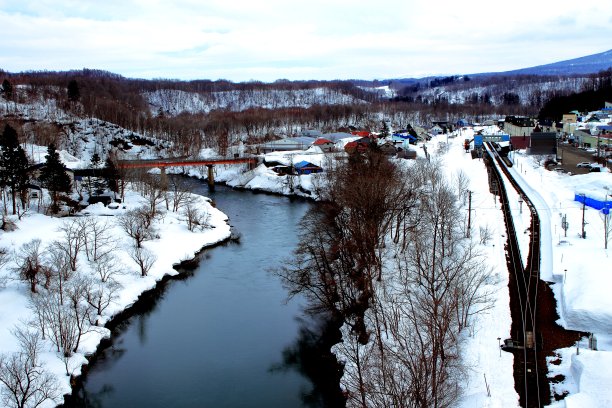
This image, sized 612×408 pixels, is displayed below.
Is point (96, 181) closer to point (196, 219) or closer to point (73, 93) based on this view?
point (196, 219)

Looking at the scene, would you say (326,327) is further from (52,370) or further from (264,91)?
(264,91)

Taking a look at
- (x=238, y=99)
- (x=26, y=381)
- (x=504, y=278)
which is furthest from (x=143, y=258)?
(x=238, y=99)

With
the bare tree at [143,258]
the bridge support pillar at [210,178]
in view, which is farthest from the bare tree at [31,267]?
the bridge support pillar at [210,178]

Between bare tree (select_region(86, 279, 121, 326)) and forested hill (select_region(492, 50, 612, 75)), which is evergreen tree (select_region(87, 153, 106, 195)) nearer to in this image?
bare tree (select_region(86, 279, 121, 326))

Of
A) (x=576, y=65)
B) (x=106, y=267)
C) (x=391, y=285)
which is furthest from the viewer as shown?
(x=576, y=65)

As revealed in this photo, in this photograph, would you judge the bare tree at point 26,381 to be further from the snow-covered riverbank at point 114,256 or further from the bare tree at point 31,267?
the bare tree at point 31,267

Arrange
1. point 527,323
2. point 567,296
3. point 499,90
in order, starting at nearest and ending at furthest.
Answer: point 527,323
point 567,296
point 499,90
